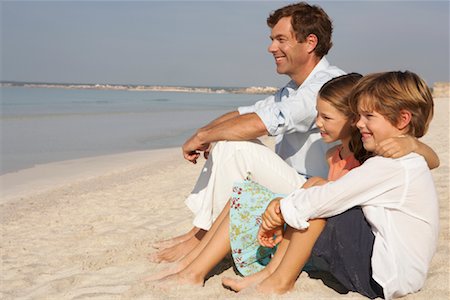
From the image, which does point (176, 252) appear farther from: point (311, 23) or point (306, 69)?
point (311, 23)

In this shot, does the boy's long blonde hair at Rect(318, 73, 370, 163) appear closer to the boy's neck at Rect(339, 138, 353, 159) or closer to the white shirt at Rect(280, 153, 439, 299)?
the boy's neck at Rect(339, 138, 353, 159)

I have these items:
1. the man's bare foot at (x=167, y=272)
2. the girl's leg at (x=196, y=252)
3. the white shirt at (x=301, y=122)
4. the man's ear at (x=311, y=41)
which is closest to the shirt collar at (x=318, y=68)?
the white shirt at (x=301, y=122)

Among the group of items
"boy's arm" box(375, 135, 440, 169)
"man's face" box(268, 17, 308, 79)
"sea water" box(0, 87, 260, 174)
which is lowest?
"sea water" box(0, 87, 260, 174)

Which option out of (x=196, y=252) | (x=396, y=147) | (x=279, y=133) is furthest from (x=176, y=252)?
(x=396, y=147)

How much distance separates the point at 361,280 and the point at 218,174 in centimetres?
96

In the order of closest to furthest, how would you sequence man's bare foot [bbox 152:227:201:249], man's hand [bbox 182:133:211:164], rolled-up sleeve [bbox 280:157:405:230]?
rolled-up sleeve [bbox 280:157:405:230] < man's hand [bbox 182:133:211:164] < man's bare foot [bbox 152:227:201:249]

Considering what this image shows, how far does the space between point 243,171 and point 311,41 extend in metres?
1.04

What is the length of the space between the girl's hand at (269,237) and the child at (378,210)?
72mm

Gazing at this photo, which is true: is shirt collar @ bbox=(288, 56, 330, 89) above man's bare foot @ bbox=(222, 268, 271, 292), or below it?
above

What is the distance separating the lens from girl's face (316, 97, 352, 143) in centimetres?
286

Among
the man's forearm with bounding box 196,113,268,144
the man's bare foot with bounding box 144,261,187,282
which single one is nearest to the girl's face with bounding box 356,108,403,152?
the man's forearm with bounding box 196,113,268,144

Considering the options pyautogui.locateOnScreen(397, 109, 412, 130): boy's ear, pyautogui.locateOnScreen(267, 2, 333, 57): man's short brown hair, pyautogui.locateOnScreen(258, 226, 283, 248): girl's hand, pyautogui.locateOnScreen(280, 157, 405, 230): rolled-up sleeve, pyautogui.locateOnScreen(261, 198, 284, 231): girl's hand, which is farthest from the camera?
pyautogui.locateOnScreen(267, 2, 333, 57): man's short brown hair

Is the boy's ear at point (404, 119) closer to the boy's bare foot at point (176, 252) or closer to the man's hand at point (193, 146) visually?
the man's hand at point (193, 146)

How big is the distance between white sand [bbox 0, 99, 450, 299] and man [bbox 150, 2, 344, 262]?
1.38ft
